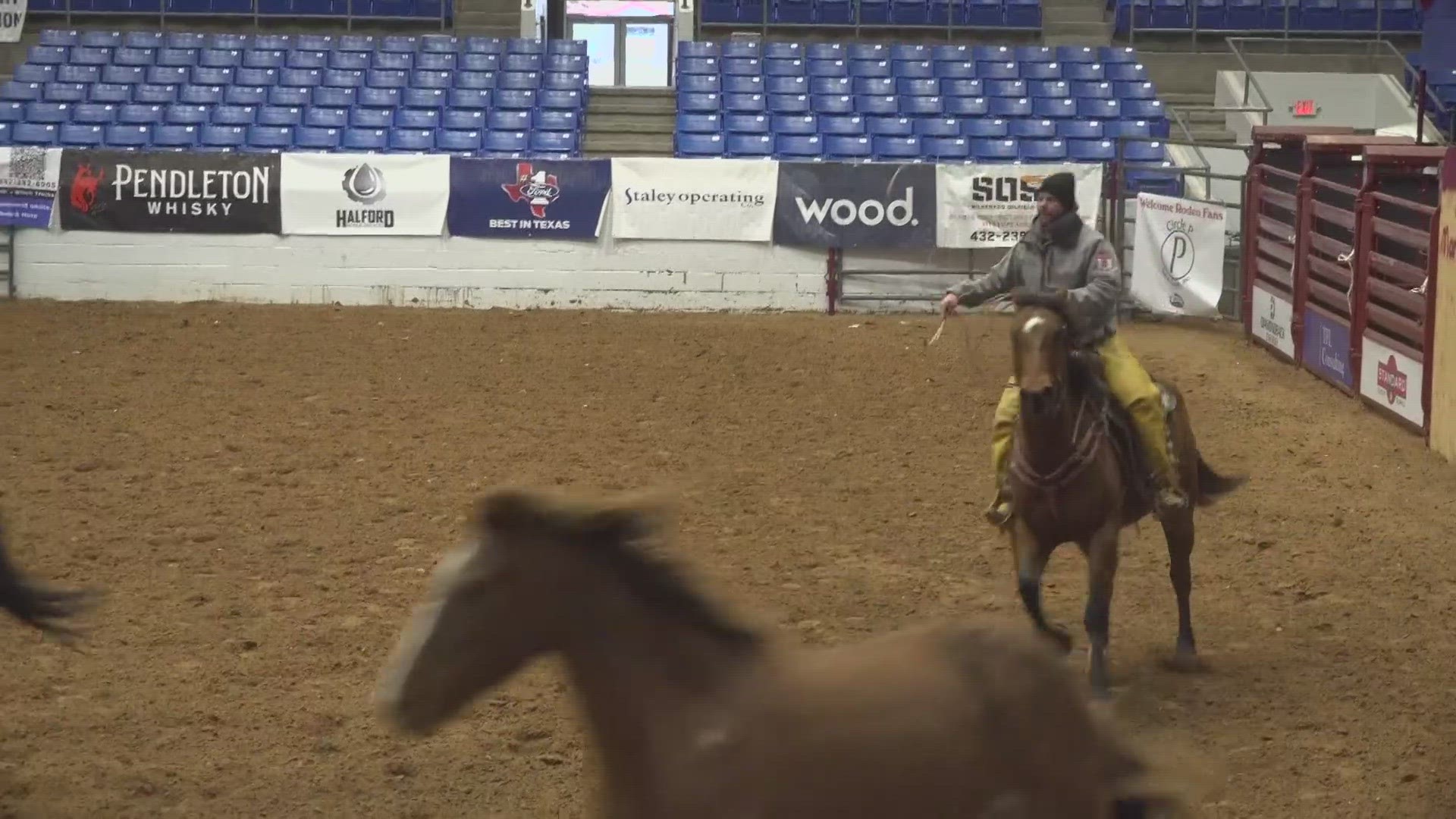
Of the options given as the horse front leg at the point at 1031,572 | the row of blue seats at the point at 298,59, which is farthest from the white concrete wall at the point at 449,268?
the horse front leg at the point at 1031,572

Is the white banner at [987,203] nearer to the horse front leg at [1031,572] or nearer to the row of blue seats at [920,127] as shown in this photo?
the row of blue seats at [920,127]

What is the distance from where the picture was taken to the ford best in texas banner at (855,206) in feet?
62.5

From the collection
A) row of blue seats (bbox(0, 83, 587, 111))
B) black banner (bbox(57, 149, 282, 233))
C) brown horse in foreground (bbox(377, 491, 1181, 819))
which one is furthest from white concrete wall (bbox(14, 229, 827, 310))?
brown horse in foreground (bbox(377, 491, 1181, 819))

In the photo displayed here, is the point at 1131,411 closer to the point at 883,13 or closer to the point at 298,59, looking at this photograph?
the point at 298,59

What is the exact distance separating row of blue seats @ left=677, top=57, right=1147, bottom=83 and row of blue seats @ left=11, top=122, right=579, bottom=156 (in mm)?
3171

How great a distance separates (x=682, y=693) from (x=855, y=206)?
16.0 meters

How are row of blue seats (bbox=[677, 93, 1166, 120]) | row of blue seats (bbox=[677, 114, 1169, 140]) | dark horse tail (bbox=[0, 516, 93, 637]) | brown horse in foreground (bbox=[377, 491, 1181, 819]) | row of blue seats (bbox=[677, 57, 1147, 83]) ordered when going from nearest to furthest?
brown horse in foreground (bbox=[377, 491, 1181, 819]), dark horse tail (bbox=[0, 516, 93, 637]), row of blue seats (bbox=[677, 114, 1169, 140]), row of blue seats (bbox=[677, 93, 1166, 120]), row of blue seats (bbox=[677, 57, 1147, 83])

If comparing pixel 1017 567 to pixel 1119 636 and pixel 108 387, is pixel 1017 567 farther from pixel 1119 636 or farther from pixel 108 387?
pixel 108 387

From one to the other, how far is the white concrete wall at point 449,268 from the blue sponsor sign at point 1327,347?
219 inches

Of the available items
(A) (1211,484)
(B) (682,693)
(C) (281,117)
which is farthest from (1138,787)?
(C) (281,117)

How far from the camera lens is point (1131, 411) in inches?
300

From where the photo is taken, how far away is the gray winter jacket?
7.33 m

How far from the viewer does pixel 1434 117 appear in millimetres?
25062

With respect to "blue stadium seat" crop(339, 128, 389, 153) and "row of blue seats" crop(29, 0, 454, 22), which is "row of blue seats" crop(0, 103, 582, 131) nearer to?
"blue stadium seat" crop(339, 128, 389, 153)
